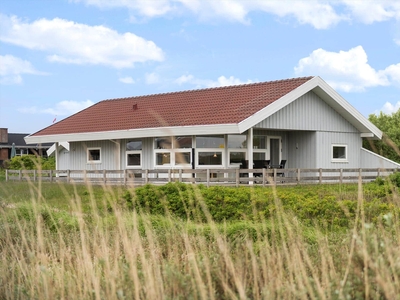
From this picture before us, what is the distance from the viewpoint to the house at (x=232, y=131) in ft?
79.1

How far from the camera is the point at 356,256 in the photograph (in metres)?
4.84

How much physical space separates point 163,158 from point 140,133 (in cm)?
150

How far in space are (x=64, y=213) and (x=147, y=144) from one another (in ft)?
46.1

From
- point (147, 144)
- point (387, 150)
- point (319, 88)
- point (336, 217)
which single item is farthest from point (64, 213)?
point (387, 150)

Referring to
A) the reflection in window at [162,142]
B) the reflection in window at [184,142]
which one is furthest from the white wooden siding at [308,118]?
the reflection in window at [162,142]

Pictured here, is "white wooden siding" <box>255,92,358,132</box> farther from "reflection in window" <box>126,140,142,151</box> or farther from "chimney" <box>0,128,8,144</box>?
"chimney" <box>0,128,8,144</box>

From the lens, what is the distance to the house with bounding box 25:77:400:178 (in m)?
24.1

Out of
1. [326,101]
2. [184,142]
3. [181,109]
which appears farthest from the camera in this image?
[181,109]

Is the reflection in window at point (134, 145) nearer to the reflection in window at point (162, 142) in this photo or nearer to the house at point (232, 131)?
the house at point (232, 131)

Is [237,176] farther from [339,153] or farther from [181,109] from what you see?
[339,153]

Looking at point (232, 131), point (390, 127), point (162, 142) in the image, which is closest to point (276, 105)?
point (232, 131)

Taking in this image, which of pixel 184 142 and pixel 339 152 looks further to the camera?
pixel 339 152

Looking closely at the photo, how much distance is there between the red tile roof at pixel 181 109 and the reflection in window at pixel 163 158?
1.28 meters

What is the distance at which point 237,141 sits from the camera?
2464 centimetres
